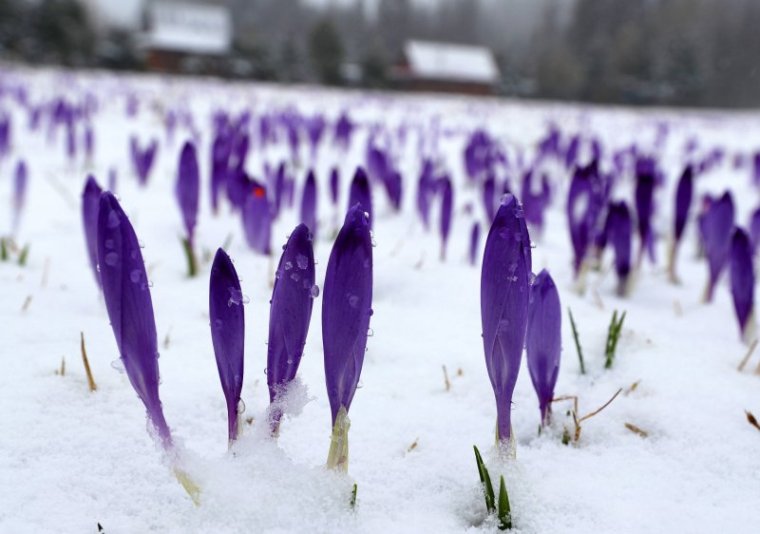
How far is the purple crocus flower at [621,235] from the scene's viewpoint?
2.13 meters

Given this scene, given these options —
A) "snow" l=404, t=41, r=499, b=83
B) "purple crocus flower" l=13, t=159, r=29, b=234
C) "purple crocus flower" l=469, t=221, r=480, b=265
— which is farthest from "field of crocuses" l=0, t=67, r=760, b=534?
"snow" l=404, t=41, r=499, b=83

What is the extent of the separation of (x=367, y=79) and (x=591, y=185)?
43419 mm

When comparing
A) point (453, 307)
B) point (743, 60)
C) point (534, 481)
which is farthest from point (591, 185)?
point (743, 60)

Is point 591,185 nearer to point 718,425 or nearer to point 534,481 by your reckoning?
point 718,425

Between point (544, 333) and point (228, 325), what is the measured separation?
0.57 metres

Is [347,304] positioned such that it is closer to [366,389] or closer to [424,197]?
[366,389]

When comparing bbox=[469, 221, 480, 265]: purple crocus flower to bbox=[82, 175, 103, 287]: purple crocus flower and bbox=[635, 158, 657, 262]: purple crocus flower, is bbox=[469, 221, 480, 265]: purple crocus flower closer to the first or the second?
bbox=[635, 158, 657, 262]: purple crocus flower

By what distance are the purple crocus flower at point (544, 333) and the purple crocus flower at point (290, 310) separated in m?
0.44

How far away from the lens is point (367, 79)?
1727 inches

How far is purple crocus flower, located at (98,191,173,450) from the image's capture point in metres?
0.83

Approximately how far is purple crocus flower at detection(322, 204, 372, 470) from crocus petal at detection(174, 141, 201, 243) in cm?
127

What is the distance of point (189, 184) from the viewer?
206cm

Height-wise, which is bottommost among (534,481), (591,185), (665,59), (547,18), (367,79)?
(534,481)

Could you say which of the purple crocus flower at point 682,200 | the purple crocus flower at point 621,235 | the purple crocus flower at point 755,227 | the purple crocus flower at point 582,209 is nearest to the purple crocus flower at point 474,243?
the purple crocus flower at point 582,209
